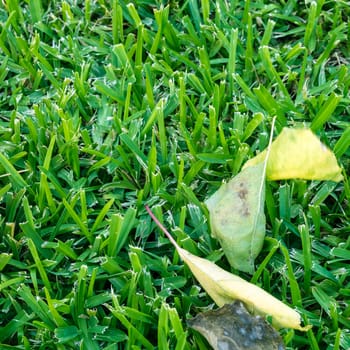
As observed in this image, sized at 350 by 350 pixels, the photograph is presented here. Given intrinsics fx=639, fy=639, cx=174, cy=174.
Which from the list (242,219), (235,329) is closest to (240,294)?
(235,329)

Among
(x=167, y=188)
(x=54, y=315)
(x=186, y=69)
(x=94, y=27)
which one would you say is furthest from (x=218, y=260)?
(x=94, y=27)

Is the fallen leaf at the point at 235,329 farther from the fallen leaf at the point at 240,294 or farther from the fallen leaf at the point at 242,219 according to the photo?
the fallen leaf at the point at 242,219

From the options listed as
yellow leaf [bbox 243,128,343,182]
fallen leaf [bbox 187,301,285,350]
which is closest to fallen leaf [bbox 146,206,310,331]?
fallen leaf [bbox 187,301,285,350]

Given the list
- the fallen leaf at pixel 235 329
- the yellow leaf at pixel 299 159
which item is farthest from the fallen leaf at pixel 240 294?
the yellow leaf at pixel 299 159

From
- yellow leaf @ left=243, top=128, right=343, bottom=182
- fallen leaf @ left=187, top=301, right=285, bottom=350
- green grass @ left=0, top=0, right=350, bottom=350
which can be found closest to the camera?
fallen leaf @ left=187, top=301, right=285, bottom=350

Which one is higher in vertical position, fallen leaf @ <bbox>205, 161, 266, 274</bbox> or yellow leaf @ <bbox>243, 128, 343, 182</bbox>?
yellow leaf @ <bbox>243, 128, 343, 182</bbox>

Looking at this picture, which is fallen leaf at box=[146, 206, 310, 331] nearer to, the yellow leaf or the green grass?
the green grass

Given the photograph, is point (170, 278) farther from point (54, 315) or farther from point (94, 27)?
point (94, 27)
